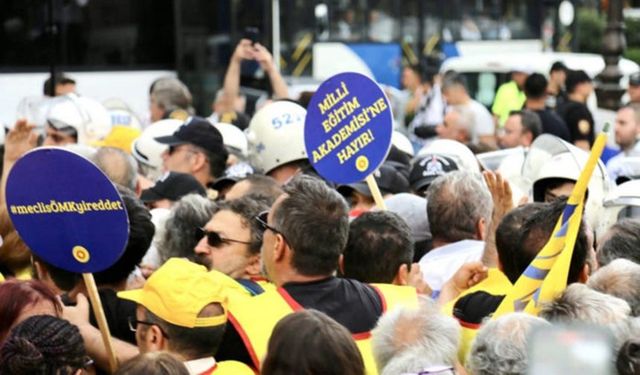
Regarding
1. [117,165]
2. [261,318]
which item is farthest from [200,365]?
[117,165]

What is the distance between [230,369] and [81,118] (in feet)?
19.8

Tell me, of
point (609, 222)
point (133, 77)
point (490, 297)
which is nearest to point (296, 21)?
point (133, 77)

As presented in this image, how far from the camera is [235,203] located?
5492 millimetres

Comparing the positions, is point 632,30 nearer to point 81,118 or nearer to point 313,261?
point 81,118

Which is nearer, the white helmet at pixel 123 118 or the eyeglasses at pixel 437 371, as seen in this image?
the eyeglasses at pixel 437 371

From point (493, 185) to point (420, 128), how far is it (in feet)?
30.1

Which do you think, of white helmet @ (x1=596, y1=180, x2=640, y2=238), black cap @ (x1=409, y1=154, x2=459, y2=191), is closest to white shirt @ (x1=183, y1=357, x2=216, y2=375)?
white helmet @ (x1=596, y1=180, x2=640, y2=238)

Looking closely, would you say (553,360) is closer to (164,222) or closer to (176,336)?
(176,336)

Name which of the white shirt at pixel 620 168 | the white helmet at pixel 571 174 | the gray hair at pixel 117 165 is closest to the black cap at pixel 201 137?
the gray hair at pixel 117 165

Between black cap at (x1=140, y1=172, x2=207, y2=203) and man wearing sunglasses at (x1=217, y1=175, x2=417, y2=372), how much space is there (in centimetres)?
224

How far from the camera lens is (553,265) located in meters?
4.64

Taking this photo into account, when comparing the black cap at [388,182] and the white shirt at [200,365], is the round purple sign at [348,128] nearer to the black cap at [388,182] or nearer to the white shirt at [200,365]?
the black cap at [388,182]

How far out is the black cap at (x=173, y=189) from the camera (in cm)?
709

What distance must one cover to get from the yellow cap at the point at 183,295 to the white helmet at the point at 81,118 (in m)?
5.25
